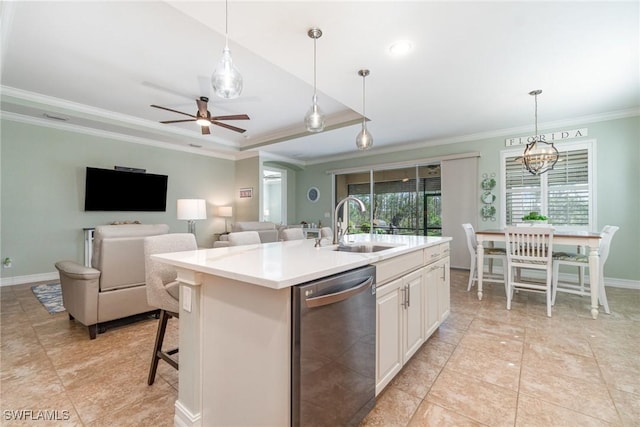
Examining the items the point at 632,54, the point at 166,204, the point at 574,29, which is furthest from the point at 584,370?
the point at 166,204


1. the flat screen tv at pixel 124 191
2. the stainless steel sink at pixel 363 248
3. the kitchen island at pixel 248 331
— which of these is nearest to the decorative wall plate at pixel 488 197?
the stainless steel sink at pixel 363 248

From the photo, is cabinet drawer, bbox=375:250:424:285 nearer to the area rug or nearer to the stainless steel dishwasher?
the stainless steel dishwasher

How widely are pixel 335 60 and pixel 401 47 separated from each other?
0.64 meters

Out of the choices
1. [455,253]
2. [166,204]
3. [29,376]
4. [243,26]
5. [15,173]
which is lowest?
[29,376]

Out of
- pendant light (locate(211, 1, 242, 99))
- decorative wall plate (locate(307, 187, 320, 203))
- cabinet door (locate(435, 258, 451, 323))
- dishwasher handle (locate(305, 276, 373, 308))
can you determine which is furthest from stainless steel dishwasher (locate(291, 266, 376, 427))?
decorative wall plate (locate(307, 187, 320, 203))

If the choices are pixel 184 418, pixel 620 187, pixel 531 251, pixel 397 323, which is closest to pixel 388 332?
pixel 397 323

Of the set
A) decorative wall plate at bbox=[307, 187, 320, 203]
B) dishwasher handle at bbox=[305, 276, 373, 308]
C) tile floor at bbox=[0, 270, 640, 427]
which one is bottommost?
tile floor at bbox=[0, 270, 640, 427]

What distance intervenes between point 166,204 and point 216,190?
1251 mm

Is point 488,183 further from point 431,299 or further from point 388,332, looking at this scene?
point 388,332

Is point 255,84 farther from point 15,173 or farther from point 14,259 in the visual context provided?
point 14,259

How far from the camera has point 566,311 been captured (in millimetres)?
3057

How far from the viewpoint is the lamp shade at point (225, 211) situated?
21.2 ft

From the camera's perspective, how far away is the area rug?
3127 millimetres

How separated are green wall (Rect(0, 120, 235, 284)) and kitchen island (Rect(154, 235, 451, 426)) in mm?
4678
